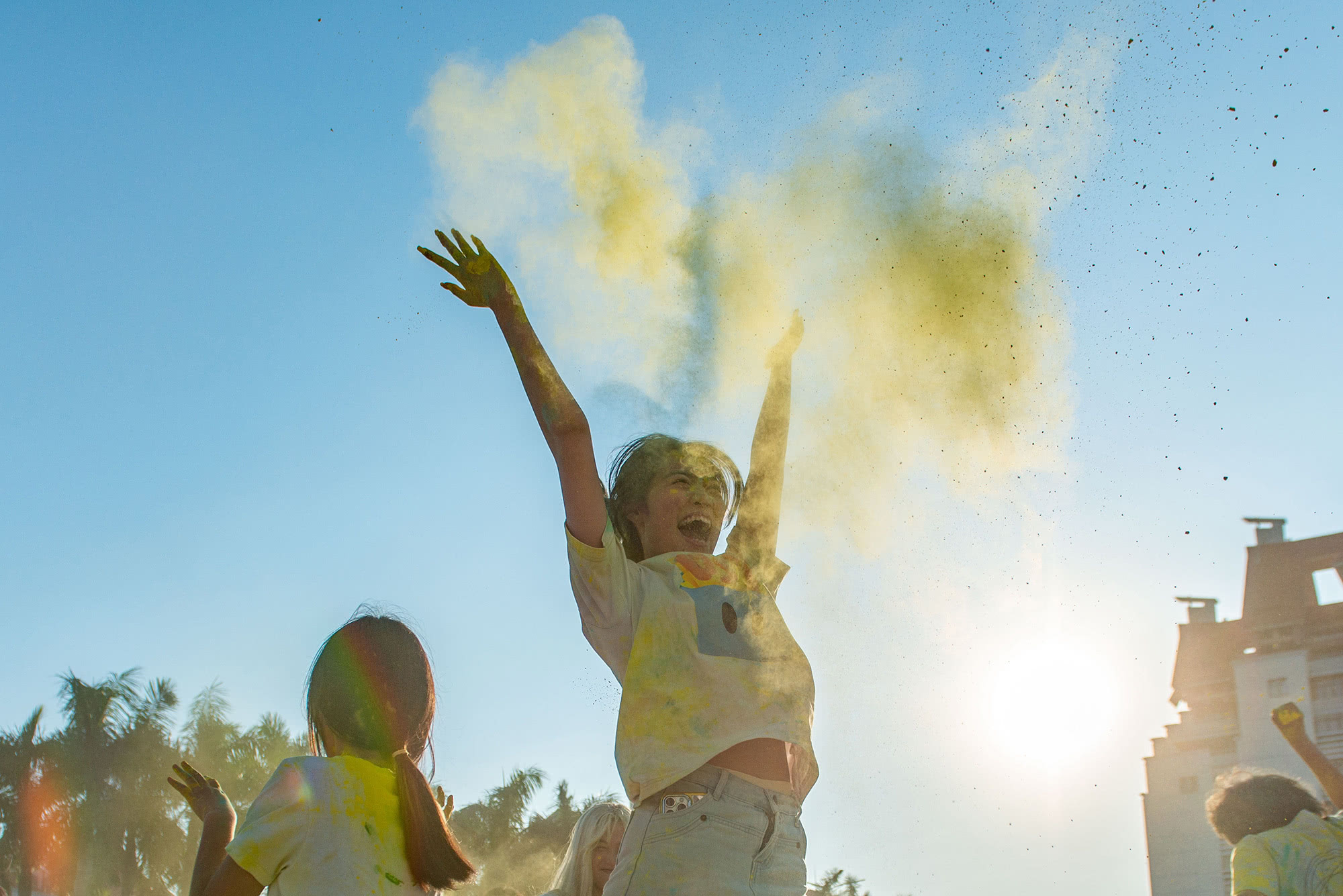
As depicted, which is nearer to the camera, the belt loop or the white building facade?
the belt loop

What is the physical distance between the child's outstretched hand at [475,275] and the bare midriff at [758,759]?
133 cm

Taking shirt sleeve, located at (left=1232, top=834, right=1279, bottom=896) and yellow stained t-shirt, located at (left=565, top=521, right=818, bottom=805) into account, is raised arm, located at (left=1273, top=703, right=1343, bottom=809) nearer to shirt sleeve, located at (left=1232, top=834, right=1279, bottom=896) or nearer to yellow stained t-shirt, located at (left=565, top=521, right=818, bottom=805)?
shirt sleeve, located at (left=1232, top=834, right=1279, bottom=896)

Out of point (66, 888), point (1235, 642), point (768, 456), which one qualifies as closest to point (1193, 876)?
point (1235, 642)

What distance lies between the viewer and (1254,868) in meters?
3.89

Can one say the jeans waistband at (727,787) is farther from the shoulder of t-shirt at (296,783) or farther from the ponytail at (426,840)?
the shoulder of t-shirt at (296,783)

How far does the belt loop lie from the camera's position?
2592mm

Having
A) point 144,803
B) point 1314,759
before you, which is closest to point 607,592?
point 1314,759

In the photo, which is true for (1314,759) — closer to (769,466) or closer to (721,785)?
(769,466)

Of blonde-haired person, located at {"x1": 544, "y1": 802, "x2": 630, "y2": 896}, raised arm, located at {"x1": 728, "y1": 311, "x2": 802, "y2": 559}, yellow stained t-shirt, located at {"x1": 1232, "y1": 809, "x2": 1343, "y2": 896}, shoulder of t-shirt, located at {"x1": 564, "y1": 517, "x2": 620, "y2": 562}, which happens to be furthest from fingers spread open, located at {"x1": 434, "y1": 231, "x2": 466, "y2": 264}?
yellow stained t-shirt, located at {"x1": 1232, "y1": 809, "x2": 1343, "y2": 896}

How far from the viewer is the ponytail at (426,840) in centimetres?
252

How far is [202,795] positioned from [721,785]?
4.48 feet

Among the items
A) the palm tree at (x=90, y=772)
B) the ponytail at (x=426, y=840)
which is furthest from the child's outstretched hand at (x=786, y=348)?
the palm tree at (x=90, y=772)

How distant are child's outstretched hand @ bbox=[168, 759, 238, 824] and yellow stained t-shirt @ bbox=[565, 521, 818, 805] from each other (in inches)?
40.2

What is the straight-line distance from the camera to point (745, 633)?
2934 millimetres
